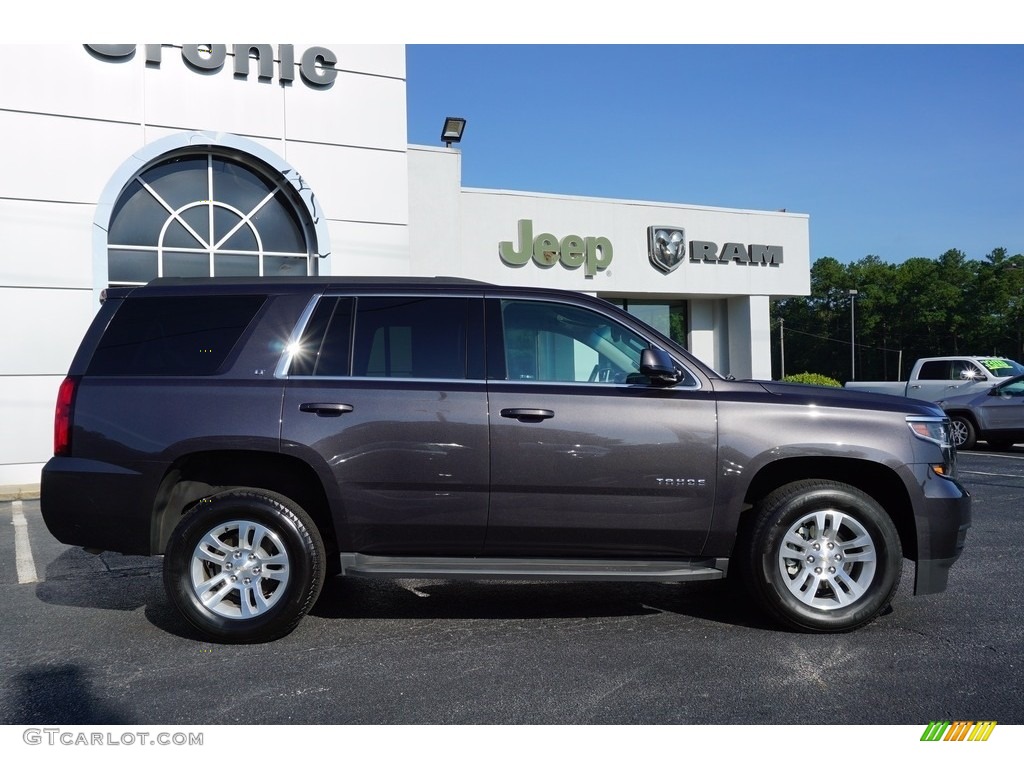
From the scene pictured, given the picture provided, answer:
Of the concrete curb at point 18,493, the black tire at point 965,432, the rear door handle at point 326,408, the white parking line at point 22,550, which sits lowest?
the white parking line at point 22,550

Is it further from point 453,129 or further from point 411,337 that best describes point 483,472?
point 453,129

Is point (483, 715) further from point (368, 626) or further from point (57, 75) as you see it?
point (57, 75)

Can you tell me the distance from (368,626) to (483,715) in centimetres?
157

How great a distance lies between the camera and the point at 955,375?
1684 cm

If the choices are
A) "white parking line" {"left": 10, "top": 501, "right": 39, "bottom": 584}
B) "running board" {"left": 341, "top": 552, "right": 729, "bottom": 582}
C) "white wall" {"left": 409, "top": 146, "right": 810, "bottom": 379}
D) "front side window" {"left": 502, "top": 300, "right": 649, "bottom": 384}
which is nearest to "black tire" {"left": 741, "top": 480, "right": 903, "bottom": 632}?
"running board" {"left": 341, "top": 552, "right": 729, "bottom": 582}

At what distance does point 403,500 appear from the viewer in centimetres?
469

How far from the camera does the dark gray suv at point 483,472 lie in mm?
4652

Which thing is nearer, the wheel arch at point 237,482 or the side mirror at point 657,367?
the side mirror at point 657,367

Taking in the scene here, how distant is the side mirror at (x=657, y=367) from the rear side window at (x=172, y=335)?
2.21m

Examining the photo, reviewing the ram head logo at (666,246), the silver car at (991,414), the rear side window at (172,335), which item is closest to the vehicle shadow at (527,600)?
the rear side window at (172,335)

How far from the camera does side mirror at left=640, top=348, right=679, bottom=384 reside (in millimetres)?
4613

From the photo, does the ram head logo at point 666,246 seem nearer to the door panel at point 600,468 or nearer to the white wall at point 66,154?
the white wall at point 66,154
